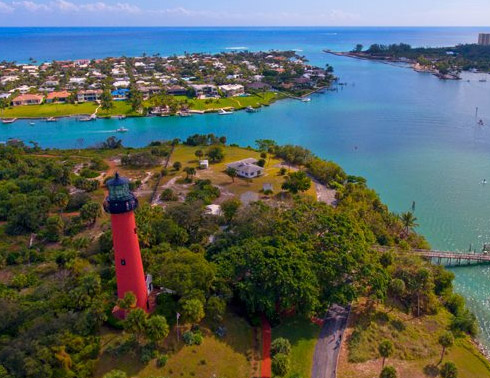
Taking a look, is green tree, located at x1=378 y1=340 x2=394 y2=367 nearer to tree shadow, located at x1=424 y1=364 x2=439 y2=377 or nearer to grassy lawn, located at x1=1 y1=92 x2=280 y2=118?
tree shadow, located at x1=424 y1=364 x2=439 y2=377

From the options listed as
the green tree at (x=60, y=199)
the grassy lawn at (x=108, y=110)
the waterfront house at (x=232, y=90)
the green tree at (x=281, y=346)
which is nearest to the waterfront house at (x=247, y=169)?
the green tree at (x=60, y=199)

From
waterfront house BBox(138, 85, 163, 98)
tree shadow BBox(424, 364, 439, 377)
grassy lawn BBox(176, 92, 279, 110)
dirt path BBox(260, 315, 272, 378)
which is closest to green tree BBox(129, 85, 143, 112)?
waterfront house BBox(138, 85, 163, 98)

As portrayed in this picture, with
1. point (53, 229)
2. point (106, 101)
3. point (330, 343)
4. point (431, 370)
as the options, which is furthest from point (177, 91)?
point (431, 370)

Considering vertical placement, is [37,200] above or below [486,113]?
below

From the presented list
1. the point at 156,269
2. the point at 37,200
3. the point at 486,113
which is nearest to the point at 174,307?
the point at 156,269

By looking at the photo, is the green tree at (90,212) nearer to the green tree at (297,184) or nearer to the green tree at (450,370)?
the green tree at (297,184)

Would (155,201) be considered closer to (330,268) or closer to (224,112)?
(330,268)
